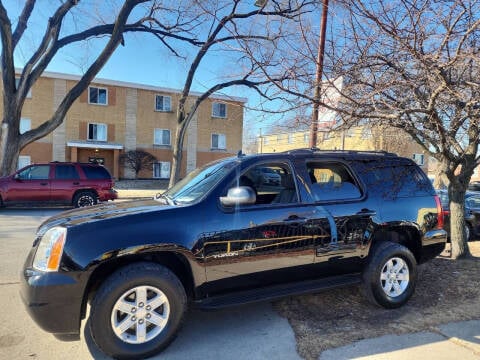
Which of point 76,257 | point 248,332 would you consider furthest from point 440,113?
point 76,257

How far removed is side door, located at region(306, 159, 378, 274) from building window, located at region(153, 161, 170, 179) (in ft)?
96.1

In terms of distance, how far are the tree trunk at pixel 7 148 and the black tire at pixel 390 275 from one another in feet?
52.7

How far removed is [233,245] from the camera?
11.4ft

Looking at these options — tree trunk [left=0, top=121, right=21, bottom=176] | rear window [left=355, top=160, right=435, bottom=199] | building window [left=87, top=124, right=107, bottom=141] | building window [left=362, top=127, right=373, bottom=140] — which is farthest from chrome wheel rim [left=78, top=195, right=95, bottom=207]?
building window [left=87, top=124, right=107, bottom=141]

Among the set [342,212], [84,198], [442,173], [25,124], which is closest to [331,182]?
[342,212]

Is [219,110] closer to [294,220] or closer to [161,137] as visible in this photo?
[161,137]

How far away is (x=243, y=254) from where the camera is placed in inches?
139

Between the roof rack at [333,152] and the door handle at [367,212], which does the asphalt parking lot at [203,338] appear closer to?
the door handle at [367,212]

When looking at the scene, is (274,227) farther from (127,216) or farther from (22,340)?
(22,340)

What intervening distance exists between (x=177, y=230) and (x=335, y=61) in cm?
359

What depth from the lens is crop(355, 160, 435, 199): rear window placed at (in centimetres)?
446

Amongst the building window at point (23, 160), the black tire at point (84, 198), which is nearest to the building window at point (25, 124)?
the building window at point (23, 160)

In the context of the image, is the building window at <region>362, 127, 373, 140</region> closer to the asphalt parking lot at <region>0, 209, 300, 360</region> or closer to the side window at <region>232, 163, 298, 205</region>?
the side window at <region>232, 163, 298, 205</region>

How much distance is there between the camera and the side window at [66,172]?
13286 millimetres
